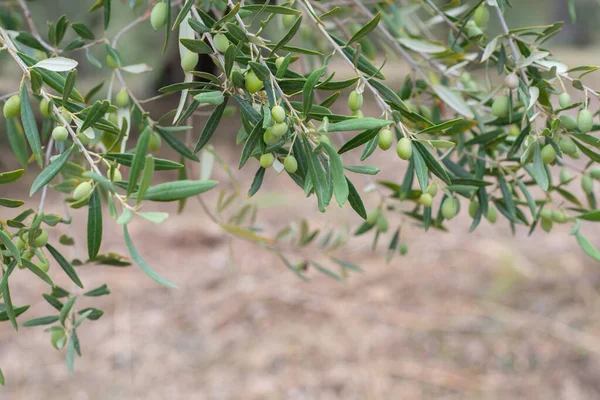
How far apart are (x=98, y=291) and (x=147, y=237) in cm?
219

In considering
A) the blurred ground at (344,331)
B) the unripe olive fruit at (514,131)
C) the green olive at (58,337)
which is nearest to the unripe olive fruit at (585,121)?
the unripe olive fruit at (514,131)

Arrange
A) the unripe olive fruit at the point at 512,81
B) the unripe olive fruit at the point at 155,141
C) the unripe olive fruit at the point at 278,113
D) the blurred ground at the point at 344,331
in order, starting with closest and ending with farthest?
the unripe olive fruit at the point at 278,113
the unripe olive fruit at the point at 512,81
the unripe olive fruit at the point at 155,141
the blurred ground at the point at 344,331

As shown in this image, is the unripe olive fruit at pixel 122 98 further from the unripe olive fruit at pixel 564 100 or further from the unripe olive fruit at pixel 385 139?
the unripe olive fruit at pixel 564 100

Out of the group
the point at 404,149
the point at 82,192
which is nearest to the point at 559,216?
the point at 404,149

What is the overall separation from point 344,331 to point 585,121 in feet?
5.24

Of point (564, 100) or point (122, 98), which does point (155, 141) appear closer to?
point (122, 98)

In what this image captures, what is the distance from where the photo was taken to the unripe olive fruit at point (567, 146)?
477 mm

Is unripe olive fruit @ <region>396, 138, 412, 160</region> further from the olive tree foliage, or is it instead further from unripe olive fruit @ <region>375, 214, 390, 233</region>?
unripe olive fruit @ <region>375, 214, 390, 233</region>

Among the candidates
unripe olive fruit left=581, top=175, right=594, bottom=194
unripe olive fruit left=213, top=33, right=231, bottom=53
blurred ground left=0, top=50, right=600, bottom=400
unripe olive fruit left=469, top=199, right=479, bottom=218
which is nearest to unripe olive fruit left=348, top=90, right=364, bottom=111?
unripe olive fruit left=213, top=33, right=231, bottom=53

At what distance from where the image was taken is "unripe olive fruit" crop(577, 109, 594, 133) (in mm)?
441

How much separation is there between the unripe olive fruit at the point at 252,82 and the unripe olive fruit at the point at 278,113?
3 centimetres

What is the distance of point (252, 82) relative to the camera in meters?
0.40

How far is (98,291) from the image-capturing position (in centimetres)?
58

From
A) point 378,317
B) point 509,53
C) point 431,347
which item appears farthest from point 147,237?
point 509,53
